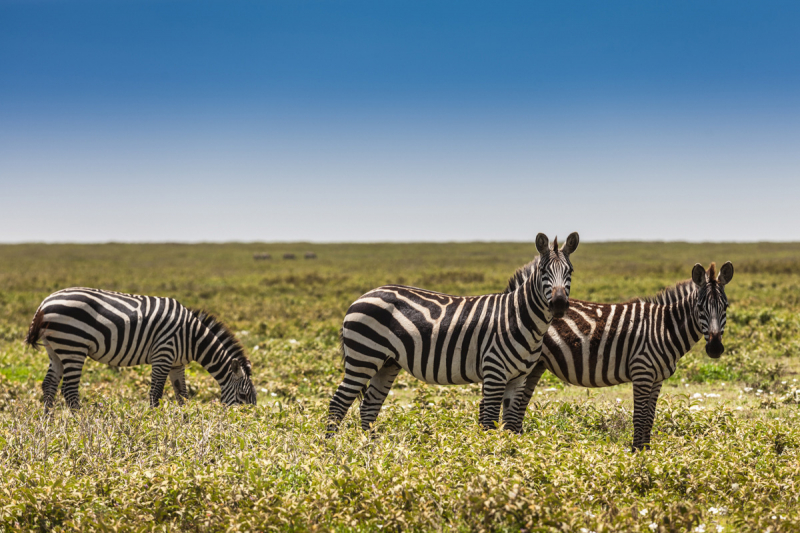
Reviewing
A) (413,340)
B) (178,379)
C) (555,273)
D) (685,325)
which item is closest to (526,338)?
(555,273)

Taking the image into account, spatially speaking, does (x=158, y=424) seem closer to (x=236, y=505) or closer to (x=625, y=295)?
(x=236, y=505)

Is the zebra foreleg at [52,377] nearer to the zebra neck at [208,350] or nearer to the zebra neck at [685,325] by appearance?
the zebra neck at [208,350]

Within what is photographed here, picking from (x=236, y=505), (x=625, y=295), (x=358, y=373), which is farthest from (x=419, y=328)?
(x=625, y=295)

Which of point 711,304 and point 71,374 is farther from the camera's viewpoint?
point 71,374

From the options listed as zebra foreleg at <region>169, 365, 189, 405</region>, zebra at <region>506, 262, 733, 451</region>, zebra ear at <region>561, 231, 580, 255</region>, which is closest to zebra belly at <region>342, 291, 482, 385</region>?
zebra at <region>506, 262, 733, 451</region>

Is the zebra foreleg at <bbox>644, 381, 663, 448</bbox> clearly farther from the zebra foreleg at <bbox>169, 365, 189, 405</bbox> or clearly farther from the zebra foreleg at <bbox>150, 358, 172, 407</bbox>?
the zebra foreleg at <bbox>169, 365, 189, 405</bbox>

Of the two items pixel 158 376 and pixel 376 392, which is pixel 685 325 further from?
pixel 158 376

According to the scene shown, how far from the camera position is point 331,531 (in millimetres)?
4477

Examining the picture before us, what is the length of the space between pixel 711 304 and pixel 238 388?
6.67 meters

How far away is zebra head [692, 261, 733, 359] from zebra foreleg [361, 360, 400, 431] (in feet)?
12.3

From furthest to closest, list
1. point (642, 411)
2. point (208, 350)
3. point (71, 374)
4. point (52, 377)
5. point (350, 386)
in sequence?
point (208, 350) → point (52, 377) → point (71, 374) → point (350, 386) → point (642, 411)

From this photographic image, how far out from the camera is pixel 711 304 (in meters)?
6.79

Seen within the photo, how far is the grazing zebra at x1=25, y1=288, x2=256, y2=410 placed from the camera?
8.97 m

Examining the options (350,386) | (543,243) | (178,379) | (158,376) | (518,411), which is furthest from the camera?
(178,379)
